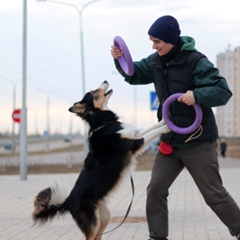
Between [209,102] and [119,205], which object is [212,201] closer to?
[209,102]

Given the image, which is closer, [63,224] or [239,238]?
[239,238]

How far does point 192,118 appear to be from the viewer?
6.99m

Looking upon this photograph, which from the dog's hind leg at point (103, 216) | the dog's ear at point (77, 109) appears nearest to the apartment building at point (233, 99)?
the dog's ear at point (77, 109)

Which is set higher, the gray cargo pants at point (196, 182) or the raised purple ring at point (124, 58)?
the raised purple ring at point (124, 58)

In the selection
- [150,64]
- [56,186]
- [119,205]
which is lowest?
[119,205]

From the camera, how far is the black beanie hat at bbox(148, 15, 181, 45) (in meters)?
6.83

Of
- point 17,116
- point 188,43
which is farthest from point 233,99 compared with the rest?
point 188,43

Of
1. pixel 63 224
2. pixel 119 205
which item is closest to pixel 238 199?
pixel 119 205

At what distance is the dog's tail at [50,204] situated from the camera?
7.14 m

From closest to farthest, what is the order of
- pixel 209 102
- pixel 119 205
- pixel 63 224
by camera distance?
pixel 209 102, pixel 63 224, pixel 119 205

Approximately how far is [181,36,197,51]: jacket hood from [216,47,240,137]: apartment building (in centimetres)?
12633

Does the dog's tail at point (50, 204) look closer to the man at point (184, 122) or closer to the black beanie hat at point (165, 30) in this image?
the man at point (184, 122)

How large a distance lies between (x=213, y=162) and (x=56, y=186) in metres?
1.69

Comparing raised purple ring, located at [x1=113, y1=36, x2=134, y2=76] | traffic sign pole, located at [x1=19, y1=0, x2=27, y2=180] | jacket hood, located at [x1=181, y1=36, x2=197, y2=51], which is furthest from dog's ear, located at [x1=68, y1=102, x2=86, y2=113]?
traffic sign pole, located at [x1=19, y1=0, x2=27, y2=180]
